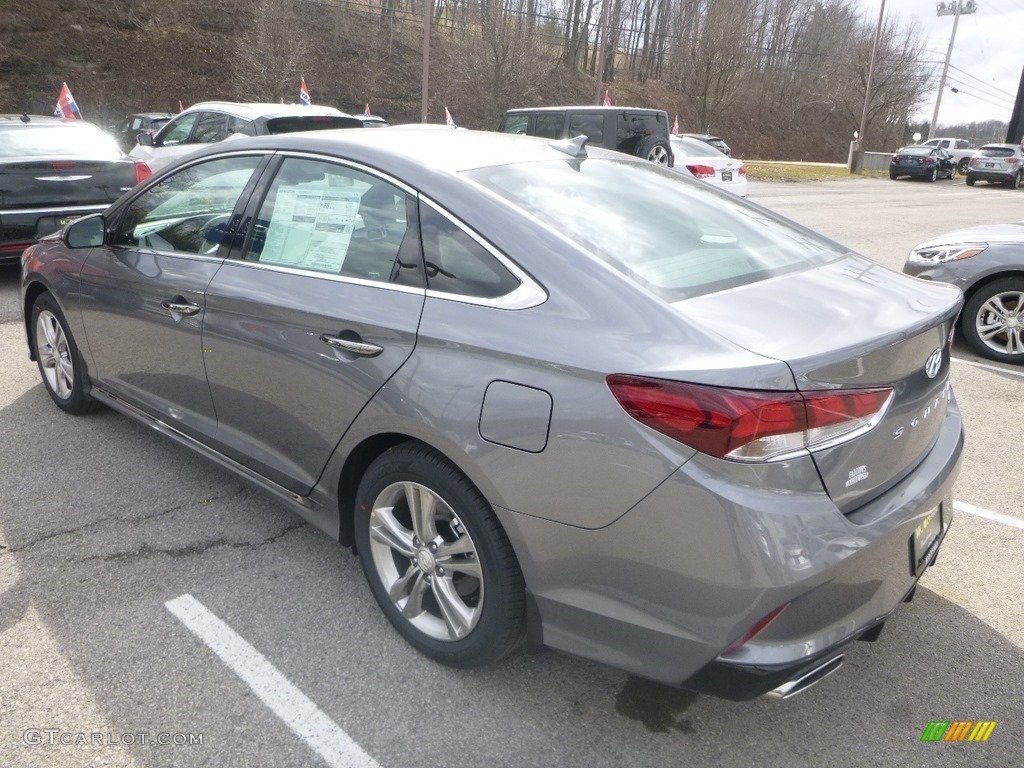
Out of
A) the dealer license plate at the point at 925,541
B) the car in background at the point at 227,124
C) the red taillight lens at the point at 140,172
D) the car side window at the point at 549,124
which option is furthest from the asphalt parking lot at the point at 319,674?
the car side window at the point at 549,124

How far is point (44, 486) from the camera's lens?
12.6 ft

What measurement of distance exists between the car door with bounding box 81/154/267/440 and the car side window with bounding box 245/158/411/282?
207mm

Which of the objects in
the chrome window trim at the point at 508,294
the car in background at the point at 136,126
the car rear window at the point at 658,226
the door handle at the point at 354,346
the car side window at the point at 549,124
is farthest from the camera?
the car in background at the point at 136,126

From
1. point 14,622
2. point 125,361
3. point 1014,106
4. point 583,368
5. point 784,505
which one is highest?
point 1014,106

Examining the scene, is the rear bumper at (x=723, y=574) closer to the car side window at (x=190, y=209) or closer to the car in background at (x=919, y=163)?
the car side window at (x=190, y=209)

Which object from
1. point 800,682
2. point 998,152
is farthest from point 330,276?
point 998,152

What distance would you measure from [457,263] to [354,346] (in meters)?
0.43

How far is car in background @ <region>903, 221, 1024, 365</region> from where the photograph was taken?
636cm

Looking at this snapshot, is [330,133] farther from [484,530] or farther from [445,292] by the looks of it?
[484,530]

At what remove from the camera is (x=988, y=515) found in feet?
12.6

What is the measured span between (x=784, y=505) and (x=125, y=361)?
3.15 metres

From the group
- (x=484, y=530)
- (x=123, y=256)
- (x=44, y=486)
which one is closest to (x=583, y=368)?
(x=484, y=530)

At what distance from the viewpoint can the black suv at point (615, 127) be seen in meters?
13.0

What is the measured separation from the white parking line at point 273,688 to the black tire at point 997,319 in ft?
19.9
